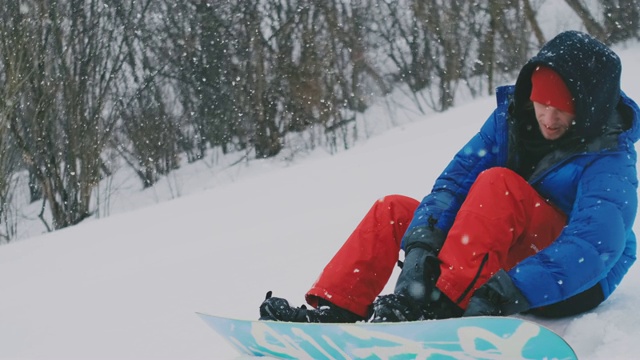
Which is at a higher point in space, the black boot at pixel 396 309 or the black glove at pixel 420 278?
the black glove at pixel 420 278

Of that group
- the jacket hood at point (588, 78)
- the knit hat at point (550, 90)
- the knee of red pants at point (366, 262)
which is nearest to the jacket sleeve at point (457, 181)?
the knee of red pants at point (366, 262)

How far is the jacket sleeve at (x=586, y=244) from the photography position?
181 cm

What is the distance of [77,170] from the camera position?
11977 millimetres

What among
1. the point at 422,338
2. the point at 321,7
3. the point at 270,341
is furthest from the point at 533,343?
the point at 321,7

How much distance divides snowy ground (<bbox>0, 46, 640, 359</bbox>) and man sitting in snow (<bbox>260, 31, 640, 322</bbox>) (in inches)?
8.7

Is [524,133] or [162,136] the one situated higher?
[524,133]

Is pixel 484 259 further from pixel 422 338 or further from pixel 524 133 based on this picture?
pixel 524 133

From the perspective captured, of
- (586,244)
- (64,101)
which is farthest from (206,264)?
(64,101)

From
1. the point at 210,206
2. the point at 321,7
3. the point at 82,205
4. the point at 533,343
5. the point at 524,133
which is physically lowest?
the point at 82,205

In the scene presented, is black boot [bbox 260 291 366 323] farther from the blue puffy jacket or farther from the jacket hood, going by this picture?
the jacket hood

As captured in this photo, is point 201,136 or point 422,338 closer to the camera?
point 422,338

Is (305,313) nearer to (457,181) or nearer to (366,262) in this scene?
(366,262)

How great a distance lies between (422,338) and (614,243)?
59cm

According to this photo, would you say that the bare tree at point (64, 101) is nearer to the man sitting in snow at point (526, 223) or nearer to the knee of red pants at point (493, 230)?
the man sitting in snow at point (526, 223)
